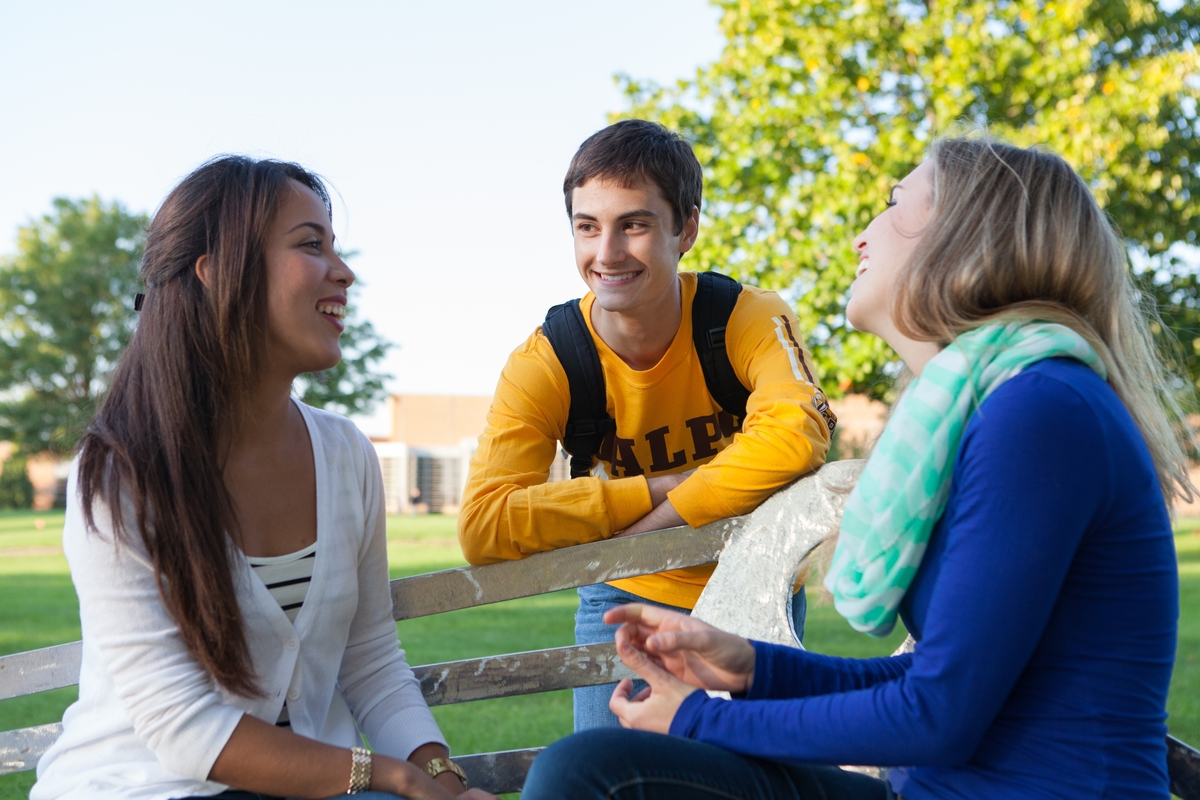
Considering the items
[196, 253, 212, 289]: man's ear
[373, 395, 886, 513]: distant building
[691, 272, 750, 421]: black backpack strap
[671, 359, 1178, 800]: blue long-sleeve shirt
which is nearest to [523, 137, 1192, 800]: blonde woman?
[671, 359, 1178, 800]: blue long-sleeve shirt

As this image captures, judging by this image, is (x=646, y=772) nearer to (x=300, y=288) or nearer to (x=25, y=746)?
(x=300, y=288)

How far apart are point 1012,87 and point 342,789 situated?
1273cm

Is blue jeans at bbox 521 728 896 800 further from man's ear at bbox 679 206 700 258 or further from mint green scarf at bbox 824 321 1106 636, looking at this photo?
man's ear at bbox 679 206 700 258

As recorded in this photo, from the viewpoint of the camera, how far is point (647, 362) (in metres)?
3.05

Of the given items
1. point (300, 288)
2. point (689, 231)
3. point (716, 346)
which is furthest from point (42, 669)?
point (689, 231)

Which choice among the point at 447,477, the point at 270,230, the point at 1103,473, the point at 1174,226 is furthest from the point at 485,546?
the point at 447,477

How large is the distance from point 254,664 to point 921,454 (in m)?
1.35

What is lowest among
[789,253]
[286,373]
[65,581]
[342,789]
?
[65,581]

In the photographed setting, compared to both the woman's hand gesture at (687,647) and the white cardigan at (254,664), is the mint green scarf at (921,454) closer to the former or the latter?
the woman's hand gesture at (687,647)

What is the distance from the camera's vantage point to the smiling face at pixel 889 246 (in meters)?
1.79

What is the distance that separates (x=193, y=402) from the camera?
6.80 ft

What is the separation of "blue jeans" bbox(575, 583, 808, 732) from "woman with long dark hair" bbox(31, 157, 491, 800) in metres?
0.82

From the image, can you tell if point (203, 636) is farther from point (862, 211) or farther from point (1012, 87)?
point (1012, 87)

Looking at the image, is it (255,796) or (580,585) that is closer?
(255,796)
